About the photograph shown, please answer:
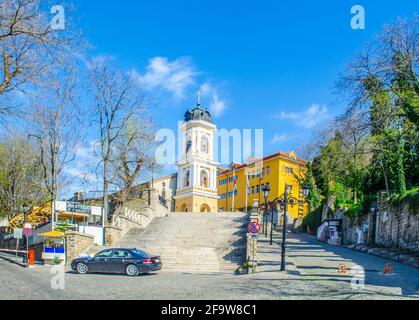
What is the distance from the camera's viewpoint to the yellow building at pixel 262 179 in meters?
70.7

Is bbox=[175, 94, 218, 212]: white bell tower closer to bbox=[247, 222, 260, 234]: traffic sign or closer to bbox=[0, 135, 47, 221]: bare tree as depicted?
bbox=[0, 135, 47, 221]: bare tree

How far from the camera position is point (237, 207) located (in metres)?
77.8

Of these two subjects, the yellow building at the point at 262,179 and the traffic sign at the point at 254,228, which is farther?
the yellow building at the point at 262,179

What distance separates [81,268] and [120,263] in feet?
6.83

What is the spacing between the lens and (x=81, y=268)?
2070 cm

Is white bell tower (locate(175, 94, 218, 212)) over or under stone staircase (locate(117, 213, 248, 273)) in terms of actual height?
over

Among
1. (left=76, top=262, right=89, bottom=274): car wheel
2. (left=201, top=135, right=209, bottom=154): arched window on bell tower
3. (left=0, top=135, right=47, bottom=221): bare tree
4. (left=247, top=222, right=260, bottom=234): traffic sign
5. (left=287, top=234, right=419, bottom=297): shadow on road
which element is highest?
(left=201, top=135, right=209, bottom=154): arched window on bell tower

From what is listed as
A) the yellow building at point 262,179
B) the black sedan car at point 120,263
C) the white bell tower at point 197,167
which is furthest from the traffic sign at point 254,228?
the yellow building at point 262,179

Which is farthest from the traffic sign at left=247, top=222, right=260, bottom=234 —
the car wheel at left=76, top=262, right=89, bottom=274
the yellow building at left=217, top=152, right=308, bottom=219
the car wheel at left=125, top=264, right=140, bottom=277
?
the yellow building at left=217, top=152, right=308, bottom=219

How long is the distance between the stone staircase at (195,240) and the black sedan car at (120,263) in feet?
10.2

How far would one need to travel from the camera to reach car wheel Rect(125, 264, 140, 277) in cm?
1959

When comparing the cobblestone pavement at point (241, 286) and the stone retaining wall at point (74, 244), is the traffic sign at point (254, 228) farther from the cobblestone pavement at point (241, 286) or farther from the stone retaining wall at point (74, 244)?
the stone retaining wall at point (74, 244)

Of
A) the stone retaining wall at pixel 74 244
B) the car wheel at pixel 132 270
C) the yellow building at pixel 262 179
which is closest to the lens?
the car wheel at pixel 132 270
